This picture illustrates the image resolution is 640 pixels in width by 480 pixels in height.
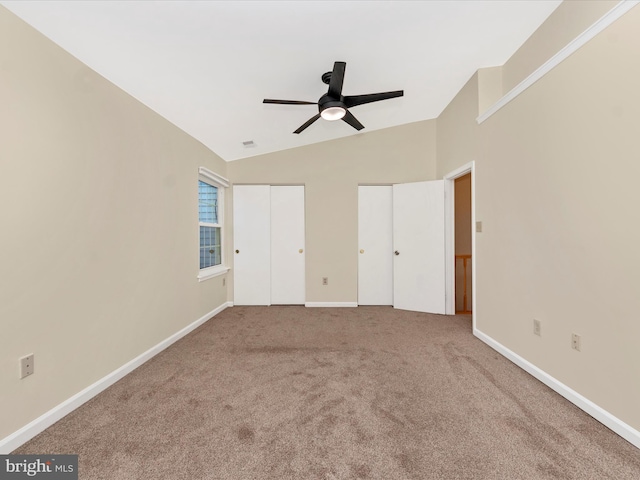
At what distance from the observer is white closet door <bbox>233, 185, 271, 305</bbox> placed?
14.1 ft

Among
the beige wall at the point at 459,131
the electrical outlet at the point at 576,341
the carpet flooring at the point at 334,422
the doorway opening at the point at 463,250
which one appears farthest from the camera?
the doorway opening at the point at 463,250

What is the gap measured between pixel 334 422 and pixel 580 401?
5.25ft

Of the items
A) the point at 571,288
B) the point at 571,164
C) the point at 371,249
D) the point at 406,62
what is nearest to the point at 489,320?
the point at 571,288

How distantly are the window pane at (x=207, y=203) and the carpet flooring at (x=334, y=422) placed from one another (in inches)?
A: 75.9

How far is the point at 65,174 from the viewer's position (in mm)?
1688

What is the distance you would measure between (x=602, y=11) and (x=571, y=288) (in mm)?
1818

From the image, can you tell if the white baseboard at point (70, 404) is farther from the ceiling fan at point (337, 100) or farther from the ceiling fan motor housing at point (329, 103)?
the ceiling fan motor housing at point (329, 103)

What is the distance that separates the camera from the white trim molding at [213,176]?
340cm

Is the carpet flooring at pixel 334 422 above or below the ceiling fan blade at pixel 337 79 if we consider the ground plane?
below

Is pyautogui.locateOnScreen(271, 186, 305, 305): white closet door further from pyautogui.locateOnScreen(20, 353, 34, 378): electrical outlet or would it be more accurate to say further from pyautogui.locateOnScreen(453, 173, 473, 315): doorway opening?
pyautogui.locateOnScreen(20, 353, 34, 378): electrical outlet

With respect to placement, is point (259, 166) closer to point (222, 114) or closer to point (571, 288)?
point (222, 114)

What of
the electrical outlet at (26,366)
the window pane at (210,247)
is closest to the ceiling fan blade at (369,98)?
the window pane at (210,247)

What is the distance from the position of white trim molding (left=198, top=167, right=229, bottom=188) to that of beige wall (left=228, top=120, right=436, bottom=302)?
0.80 ft

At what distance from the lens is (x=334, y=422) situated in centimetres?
157
